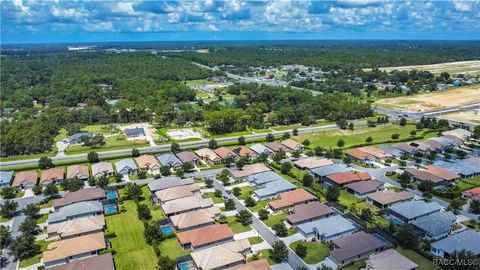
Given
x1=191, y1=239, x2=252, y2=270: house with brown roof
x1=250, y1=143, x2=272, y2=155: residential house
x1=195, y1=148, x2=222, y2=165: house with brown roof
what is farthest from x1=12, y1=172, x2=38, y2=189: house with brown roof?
x1=250, y1=143, x2=272, y2=155: residential house

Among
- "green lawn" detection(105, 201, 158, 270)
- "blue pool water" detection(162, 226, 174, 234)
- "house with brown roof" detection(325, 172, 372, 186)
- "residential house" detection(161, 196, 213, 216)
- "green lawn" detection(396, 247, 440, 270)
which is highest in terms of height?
"house with brown roof" detection(325, 172, 372, 186)

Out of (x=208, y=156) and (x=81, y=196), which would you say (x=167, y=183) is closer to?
(x=81, y=196)

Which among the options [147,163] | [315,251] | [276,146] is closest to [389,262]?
[315,251]

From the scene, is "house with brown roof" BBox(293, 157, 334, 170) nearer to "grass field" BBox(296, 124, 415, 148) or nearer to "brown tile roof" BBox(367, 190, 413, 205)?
"grass field" BBox(296, 124, 415, 148)

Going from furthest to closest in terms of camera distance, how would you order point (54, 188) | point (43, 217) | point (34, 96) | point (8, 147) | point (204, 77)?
point (204, 77)
point (34, 96)
point (8, 147)
point (54, 188)
point (43, 217)

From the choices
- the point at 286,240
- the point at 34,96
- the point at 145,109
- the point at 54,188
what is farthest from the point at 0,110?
the point at 286,240

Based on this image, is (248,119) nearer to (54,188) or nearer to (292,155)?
(292,155)

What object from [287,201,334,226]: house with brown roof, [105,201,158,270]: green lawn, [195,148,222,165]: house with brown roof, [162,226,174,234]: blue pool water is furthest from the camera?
[195,148,222,165]: house with brown roof

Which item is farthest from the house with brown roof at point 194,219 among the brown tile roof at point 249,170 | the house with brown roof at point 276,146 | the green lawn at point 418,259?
the house with brown roof at point 276,146
